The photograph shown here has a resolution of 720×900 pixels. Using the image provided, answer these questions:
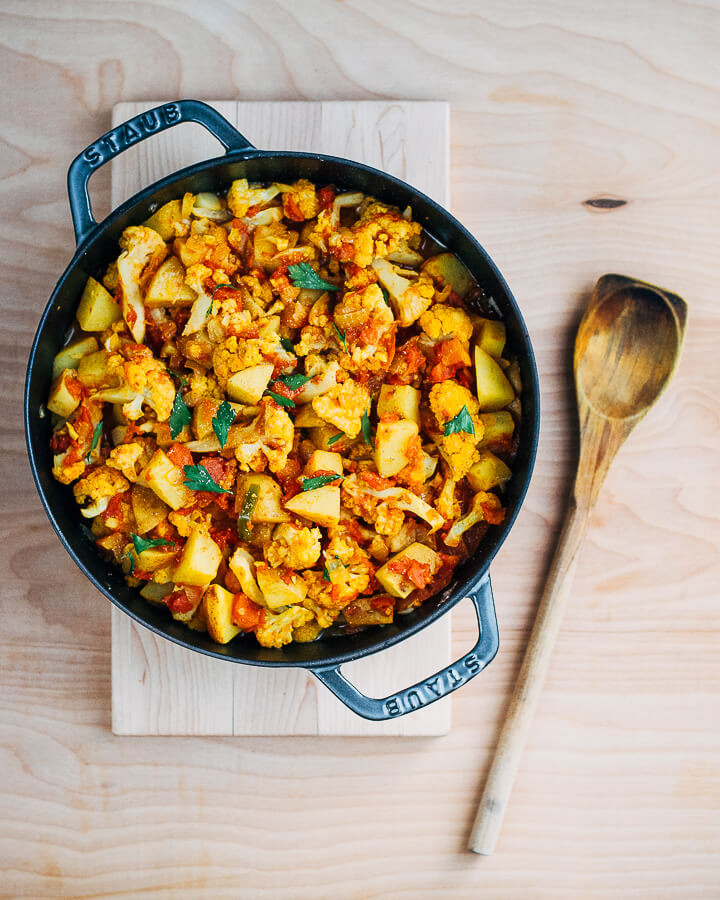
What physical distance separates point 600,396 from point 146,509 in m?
1.26

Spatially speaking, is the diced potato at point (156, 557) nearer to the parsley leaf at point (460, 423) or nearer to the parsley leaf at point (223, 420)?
the parsley leaf at point (223, 420)

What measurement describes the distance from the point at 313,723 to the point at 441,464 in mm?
850

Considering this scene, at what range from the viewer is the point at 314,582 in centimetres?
185

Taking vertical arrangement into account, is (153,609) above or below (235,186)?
below

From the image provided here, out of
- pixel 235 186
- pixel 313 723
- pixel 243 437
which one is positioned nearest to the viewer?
pixel 243 437

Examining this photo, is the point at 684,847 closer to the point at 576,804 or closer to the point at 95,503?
the point at 576,804

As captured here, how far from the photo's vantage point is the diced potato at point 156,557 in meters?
1.87

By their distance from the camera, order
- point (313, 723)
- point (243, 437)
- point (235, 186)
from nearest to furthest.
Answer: point (243, 437)
point (235, 186)
point (313, 723)

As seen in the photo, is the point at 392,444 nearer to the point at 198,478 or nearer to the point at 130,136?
the point at 198,478

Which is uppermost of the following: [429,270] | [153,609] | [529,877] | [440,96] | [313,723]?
[440,96]

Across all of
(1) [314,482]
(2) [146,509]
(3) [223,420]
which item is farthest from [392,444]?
(2) [146,509]

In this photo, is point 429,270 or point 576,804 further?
point 576,804

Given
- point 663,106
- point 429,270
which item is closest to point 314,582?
point 429,270

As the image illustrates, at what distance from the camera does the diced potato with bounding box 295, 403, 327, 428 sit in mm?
1868
